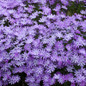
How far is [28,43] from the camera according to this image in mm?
2139

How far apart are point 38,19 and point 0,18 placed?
1.76 ft

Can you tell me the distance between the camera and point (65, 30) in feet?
7.81

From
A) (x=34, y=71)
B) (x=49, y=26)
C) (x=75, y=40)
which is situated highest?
(x=49, y=26)

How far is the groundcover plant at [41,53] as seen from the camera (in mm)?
2090

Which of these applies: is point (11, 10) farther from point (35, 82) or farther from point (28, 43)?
point (35, 82)

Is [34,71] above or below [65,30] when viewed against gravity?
below

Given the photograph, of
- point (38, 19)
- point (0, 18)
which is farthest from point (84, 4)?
point (0, 18)

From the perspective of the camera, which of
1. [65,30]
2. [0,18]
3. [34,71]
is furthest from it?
[0,18]

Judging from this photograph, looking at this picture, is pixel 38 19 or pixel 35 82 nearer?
pixel 35 82

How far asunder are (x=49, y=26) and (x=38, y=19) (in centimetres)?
30

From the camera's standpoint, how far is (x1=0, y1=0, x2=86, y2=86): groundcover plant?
2.09m

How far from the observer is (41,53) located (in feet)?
6.86

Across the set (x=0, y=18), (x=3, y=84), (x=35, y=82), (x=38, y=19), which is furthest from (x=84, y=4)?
(x=3, y=84)

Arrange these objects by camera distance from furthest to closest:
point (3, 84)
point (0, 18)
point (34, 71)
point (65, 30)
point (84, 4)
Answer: point (84, 4) < point (0, 18) < point (65, 30) < point (3, 84) < point (34, 71)
